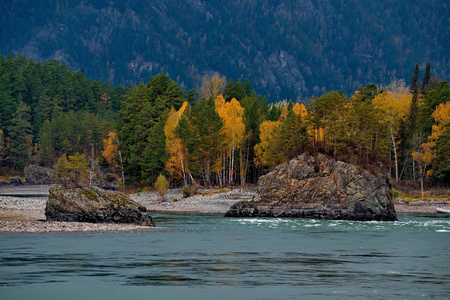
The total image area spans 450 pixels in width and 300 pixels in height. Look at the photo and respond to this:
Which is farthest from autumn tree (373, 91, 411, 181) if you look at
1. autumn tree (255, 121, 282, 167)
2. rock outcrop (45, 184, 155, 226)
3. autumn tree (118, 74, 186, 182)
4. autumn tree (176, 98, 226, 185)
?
rock outcrop (45, 184, 155, 226)

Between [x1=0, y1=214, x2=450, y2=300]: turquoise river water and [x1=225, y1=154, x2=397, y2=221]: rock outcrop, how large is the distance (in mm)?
12497

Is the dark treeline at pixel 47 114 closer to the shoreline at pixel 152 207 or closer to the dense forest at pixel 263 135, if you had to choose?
the dense forest at pixel 263 135

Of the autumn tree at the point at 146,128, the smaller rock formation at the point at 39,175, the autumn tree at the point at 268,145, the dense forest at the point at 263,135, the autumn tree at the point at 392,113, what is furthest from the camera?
the smaller rock formation at the point at 39,175

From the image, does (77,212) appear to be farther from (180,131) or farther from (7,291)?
(180,131)

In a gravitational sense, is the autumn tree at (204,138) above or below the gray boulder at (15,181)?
above

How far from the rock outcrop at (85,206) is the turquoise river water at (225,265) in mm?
4356

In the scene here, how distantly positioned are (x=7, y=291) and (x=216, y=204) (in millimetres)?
49721

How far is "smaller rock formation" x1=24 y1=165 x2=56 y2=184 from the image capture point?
12925 cm

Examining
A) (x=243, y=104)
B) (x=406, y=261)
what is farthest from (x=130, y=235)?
(x=243, y=104)

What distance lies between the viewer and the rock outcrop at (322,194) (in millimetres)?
52306

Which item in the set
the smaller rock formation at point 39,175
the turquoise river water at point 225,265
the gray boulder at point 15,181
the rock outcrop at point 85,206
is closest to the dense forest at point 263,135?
the smaller rock formation at point 39,175

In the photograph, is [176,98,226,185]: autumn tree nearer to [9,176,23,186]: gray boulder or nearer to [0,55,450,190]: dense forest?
[0,55,450,190]: dense forest

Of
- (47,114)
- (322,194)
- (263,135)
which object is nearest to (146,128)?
(263,135)

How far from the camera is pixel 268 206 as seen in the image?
184ft
